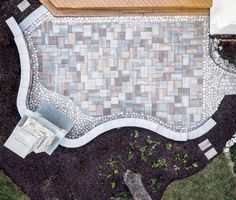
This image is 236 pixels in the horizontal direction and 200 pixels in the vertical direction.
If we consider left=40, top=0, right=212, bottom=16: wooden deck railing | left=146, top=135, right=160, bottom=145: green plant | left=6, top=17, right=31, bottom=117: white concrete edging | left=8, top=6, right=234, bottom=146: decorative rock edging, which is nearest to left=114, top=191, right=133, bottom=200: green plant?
left=146, top=135, right=160, bottom=145: green plant

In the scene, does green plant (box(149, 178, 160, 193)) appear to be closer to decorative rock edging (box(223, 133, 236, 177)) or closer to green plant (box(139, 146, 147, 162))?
green plant (box(139, 146, 147, 162))

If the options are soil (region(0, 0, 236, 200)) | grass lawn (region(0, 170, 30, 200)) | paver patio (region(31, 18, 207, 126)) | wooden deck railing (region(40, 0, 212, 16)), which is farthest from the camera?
grass lawn (region(0, 170, 30, 200))

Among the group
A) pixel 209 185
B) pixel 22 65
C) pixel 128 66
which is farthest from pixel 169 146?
pixel 22 65

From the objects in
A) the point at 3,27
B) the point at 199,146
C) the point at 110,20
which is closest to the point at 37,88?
the point at 3,27

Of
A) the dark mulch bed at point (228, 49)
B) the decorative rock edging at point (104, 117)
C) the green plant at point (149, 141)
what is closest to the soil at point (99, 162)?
the green plant at point (149, 141)

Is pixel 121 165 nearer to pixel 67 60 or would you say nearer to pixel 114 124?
pixel 114 124

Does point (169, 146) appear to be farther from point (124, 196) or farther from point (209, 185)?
point (124, 196)

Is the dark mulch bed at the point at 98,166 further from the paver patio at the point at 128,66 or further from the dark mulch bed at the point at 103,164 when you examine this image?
Answer: the paver patio at the point at 128,66
